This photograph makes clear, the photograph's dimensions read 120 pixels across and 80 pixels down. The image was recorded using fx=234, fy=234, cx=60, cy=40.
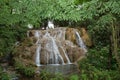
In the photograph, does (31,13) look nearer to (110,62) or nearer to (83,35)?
(110,62)

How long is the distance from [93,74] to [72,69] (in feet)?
10.5

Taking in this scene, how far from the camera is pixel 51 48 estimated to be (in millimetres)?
14445

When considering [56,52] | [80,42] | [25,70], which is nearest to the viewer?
[25,70]

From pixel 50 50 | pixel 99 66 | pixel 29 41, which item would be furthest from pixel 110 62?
pixel 29 41

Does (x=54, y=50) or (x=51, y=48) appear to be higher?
(x=51, y=48)

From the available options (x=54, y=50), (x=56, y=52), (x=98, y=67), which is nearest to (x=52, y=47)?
(x=54, y=50)

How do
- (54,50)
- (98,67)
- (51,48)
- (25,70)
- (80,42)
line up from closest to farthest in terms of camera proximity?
(25,70) < (98,67) < (54,50) < (51,48) < (80,42)

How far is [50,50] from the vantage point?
46.8 ft

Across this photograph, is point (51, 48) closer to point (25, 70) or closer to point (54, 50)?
point (54, 50)

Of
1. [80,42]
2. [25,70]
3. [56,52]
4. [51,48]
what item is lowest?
[25,70]

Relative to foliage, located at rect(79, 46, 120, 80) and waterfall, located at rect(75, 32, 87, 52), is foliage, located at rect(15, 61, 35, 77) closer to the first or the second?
foliage, located at rect(79, 46, 120, 80)

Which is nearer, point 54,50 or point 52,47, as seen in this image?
point 54,50

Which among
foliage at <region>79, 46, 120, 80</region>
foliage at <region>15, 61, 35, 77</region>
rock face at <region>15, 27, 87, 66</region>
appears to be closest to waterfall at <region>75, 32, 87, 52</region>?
rock face at <region>15, 27, 87, 66</region>

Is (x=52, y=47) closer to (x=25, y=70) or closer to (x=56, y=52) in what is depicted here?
(x=56, y=52)
